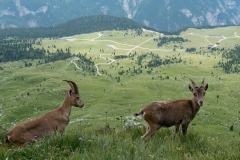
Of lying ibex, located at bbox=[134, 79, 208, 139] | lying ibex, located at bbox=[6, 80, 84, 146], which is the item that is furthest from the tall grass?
lying ibex, located at bbox=[134, 79, 208, 139]

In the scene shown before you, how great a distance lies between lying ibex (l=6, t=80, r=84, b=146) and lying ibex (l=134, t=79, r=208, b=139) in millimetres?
3609

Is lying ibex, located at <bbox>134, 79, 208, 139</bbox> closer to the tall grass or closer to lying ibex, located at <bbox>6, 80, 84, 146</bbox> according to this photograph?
lying ibex, located at <bbox>6, 80, 84, 146</bbox>

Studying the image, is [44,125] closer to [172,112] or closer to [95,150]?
[172,112]

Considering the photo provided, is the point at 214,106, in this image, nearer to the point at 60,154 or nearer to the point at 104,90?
the point at 104,90

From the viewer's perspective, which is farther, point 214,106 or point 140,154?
point 214,106

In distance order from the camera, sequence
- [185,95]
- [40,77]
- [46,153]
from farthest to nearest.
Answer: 1. [40,77]
2. [185,95]
3. [46,153]

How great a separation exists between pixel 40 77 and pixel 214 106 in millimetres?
108160

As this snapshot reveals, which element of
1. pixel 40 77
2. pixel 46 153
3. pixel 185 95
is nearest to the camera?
pixel 46 153

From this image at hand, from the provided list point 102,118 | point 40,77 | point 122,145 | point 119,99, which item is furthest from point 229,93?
point 122,145

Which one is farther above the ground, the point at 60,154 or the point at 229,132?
the point at 60,154

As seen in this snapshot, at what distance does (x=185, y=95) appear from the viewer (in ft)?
548

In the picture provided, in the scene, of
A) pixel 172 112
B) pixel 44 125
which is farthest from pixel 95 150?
pixel 172 112

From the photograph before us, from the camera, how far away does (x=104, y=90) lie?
571 feet

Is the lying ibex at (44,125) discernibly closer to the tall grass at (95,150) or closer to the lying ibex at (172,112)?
the tall grass at (95,150)
